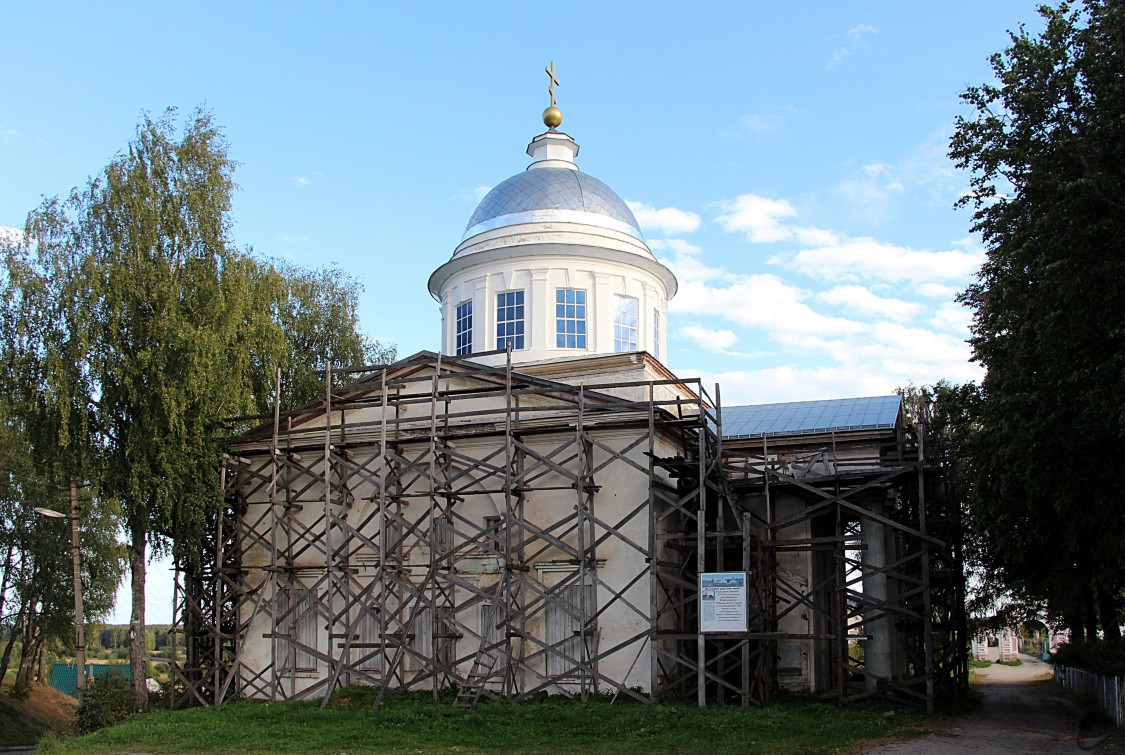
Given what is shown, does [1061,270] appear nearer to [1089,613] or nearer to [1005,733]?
[1005,733]

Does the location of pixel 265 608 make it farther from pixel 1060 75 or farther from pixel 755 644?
pixel 1060 75

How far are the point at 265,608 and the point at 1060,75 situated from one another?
699 inches

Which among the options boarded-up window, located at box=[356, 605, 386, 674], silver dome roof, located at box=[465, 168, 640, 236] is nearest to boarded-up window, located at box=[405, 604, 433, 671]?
boarded-up window, located at box=[356, 605, 386, 674]

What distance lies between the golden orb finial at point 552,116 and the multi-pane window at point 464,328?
6.10 meters

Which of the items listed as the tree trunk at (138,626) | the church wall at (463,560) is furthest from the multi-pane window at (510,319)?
the tree trunk at (138,626)

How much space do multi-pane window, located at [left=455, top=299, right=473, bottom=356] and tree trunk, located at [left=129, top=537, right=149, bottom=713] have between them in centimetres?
879

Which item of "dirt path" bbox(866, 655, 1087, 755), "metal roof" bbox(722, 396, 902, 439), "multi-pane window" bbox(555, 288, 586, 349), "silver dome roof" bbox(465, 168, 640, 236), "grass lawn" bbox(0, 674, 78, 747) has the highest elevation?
"silver dome roof" bbox(465, 168, 640, 236)

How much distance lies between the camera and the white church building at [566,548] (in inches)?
759

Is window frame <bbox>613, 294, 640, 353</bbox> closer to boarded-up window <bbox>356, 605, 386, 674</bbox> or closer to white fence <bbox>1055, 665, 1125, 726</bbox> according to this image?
boarded-up window <bbox>356, 605, 386, 674</bbox>

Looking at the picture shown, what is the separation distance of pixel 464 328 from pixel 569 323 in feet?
9.65

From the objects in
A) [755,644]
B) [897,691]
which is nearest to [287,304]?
[755,644]

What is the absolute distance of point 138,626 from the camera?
22219 millimetres

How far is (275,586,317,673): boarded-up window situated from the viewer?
73.9 ft

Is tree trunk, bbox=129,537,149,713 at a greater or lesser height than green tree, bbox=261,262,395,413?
lesser
